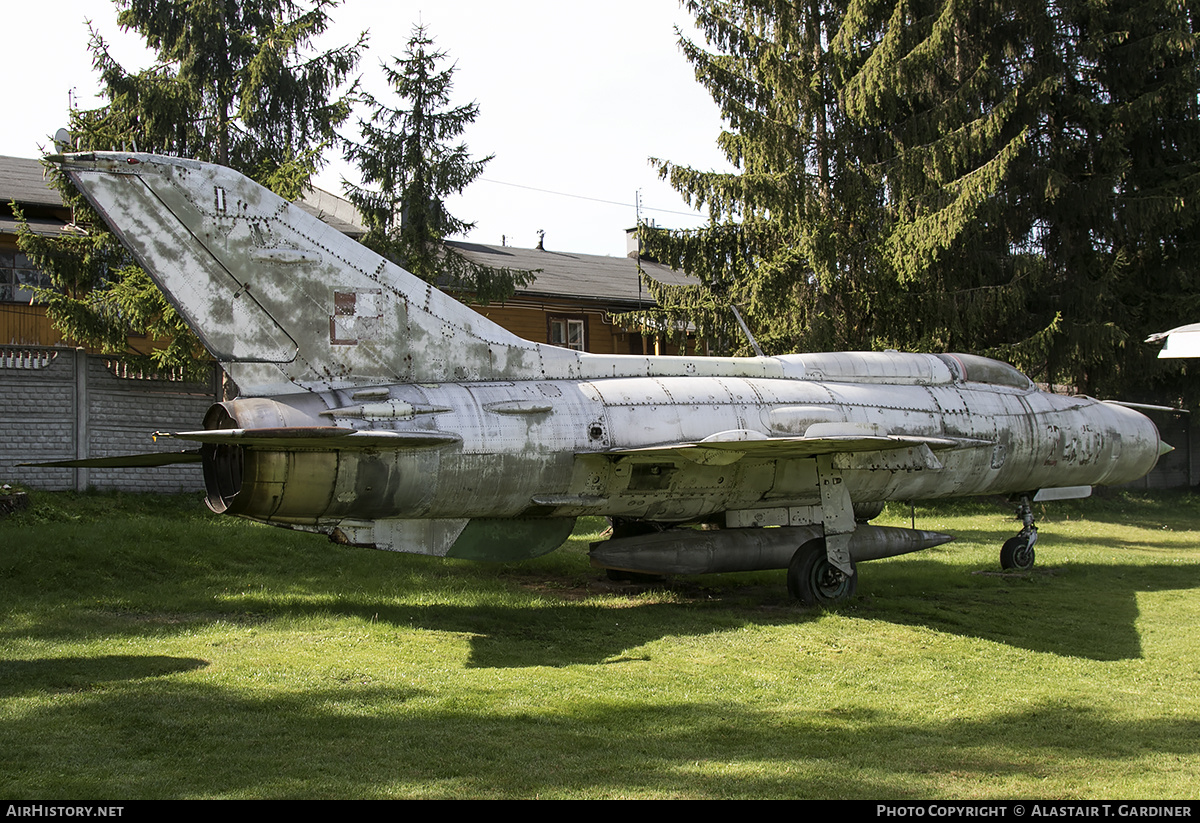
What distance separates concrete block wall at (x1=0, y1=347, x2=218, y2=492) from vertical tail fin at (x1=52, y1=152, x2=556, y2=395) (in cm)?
947

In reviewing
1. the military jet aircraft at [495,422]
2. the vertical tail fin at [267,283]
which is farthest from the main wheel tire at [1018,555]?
the vertical tail fin at [267,283]

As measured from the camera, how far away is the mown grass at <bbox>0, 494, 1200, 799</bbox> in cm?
563

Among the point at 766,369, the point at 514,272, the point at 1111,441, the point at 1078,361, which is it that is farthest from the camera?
the point at 1078,361

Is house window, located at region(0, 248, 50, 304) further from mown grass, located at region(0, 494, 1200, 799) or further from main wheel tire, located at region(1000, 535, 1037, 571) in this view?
main wheel tire, located at region(1000, 535, 1037, 571)

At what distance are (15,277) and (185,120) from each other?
7.17 meters

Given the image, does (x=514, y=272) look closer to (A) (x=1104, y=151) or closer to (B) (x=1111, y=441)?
(B) (x=1111, y=441)

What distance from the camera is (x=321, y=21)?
67.3ft

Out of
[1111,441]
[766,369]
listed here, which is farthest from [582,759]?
[1111,441]

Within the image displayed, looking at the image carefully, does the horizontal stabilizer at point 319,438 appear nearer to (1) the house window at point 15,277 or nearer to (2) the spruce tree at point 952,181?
(2) the spruce tree at point 952,181

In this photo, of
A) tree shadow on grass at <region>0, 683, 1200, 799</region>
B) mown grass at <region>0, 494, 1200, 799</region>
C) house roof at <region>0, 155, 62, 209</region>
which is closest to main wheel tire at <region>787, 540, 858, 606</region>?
mown grass at <region>0, 494, 1200, 799</region>

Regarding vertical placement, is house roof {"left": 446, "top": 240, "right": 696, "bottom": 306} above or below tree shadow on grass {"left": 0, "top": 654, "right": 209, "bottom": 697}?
above

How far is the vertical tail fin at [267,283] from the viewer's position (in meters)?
9.01

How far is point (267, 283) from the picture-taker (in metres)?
9.53

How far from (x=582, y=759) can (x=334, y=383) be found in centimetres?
527
